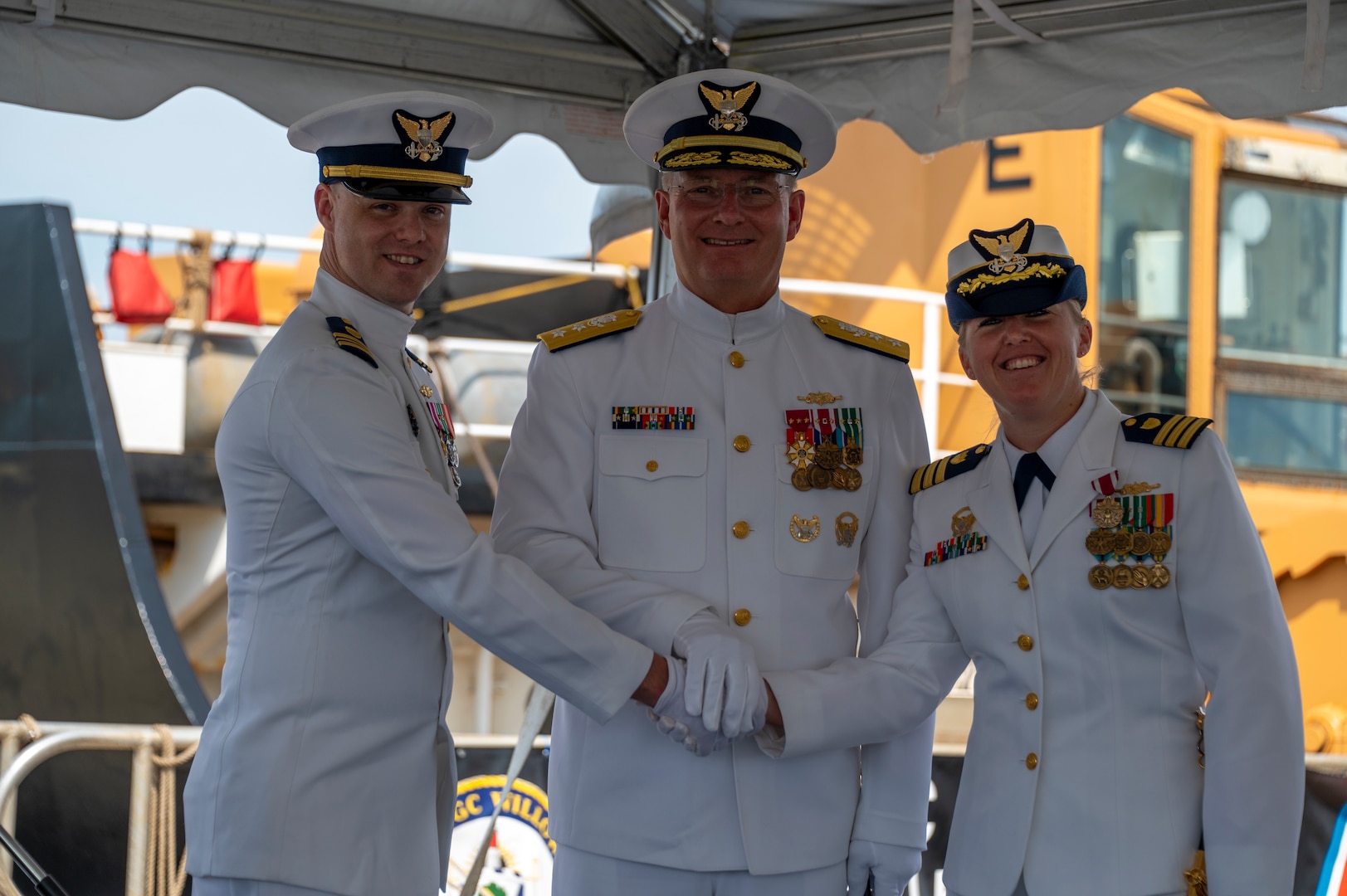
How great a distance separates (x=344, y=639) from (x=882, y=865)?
96 centimetres

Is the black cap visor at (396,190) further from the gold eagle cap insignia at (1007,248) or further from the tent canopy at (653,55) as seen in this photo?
the tent canopy at (653,55)

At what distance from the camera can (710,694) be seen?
188cm

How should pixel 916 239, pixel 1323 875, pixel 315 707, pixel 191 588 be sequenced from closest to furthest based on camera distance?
pixel 315 707 < pixel 1323 875 < pixel 191 588 < pixel 916 239

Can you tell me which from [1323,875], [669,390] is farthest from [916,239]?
[669,390]

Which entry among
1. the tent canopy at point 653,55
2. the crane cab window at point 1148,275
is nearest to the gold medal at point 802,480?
the tent canopy at point 653,55

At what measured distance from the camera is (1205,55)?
112 inches

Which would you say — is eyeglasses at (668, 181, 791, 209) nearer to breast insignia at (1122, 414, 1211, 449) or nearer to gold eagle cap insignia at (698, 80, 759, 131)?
gold eagle cap insignia at (698, 80, 759, 131)

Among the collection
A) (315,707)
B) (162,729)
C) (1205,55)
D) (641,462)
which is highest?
(1205,55)

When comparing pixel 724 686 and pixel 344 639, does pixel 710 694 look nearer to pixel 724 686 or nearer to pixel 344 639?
pixel 724 686

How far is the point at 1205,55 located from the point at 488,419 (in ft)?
22.7

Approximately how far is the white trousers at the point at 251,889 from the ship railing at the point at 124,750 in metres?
1.86

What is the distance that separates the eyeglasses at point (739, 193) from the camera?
2205mm

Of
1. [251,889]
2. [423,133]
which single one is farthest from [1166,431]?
[251,889]

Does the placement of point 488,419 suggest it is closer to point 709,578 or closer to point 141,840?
point 141,840
